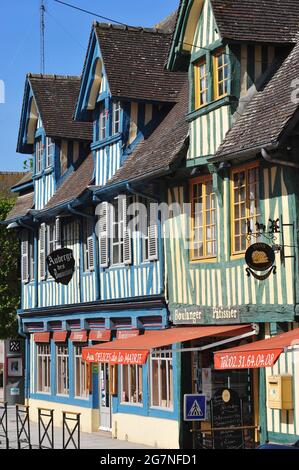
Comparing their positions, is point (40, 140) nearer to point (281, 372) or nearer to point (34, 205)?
point (34, 205)

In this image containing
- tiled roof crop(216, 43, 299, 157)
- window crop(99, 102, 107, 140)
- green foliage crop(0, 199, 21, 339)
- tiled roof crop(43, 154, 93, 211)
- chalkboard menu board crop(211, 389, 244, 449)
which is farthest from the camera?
green foliage crop(0, 199, 21, 339)

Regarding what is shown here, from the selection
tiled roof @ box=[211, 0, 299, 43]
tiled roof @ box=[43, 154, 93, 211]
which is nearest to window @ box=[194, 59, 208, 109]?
tiled roof @ box=[211, 0, 299, 43]

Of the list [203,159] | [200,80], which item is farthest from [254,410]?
[200,80]

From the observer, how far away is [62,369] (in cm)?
2966

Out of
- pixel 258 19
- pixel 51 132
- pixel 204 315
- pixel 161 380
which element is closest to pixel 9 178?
pixel 51 132

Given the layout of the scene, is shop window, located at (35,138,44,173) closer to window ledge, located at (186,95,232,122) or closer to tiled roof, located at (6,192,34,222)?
tiled roof, located at (6,192,34,222)

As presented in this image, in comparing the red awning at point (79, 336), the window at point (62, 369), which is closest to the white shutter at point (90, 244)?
the red awning at point (79, 336)

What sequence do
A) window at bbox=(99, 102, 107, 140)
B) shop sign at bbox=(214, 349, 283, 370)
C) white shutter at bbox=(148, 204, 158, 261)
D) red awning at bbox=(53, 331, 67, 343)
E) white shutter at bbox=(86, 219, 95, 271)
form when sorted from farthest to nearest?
red awning at bbox=(53, 331, 67, 343), white shutter at bbox=(86, 219, 95, 271), window at bbox=(99, 102, 107, 140), white shutter at bbox=(148, 204, 158, 261), shop sign at bbox=(214, 349, 283, 370)

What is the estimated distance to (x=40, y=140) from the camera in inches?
1212

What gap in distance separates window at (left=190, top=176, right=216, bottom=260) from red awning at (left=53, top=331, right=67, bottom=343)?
350 inches

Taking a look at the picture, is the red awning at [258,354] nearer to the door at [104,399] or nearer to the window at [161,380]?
the window at [161,380]

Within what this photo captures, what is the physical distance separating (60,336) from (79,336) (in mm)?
1691

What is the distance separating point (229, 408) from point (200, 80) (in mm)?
6063

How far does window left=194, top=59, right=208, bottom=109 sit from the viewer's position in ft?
66.4
